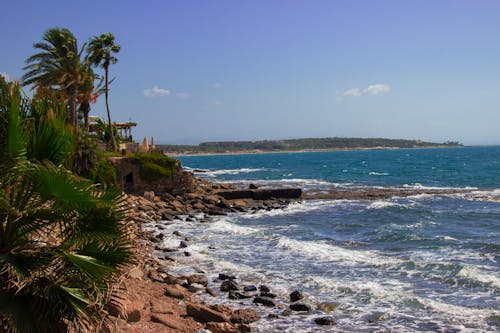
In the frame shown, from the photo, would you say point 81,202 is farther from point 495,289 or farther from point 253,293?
point 495,289

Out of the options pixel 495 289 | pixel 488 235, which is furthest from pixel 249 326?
pixel 488 235

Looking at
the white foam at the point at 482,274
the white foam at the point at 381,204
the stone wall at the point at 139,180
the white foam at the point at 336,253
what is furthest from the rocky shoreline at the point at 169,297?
the white foam at the point at 381,204

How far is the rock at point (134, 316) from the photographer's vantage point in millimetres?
8917

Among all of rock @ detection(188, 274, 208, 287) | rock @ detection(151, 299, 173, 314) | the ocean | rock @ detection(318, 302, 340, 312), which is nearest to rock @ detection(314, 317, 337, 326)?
the ocean

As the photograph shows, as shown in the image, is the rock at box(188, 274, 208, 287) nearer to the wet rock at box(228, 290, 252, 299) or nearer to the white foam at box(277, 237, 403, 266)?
the wet rock at box(228, 290, 252, 299)

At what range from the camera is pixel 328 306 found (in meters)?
12.3

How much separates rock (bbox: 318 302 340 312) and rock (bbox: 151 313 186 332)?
12.4 ft

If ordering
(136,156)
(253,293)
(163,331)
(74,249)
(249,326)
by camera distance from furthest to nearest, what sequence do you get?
(136,156) < (253,293) < (249,326) < (163,331) < (74,249)

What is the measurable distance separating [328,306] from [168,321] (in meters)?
4.36

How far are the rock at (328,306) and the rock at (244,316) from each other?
182 centimetres

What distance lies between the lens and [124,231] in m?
6.04

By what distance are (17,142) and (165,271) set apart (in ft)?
35.4

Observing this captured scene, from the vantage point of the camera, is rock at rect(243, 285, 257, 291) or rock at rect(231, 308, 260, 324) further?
rock at rect(243, 285, 257, 291)

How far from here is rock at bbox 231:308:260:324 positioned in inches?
429
